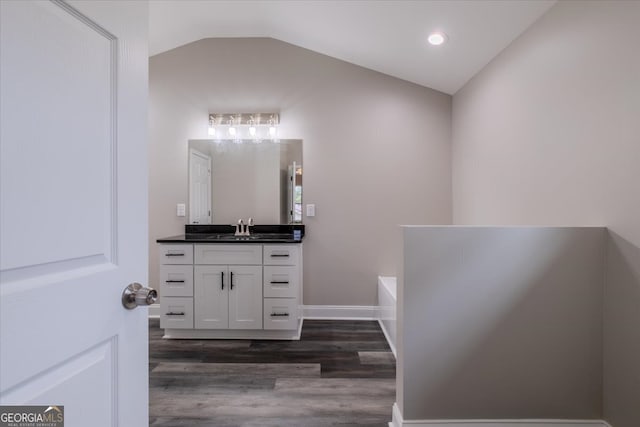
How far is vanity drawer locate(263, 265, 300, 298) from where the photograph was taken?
9.15 feet

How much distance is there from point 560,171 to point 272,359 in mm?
2262

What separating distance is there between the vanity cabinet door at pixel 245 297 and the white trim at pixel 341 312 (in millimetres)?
664

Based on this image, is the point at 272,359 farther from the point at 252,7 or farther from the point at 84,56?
the point at 252,7

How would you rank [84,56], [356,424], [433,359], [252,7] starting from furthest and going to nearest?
[252,7] < [356,424] < [433,359] < [84,56]

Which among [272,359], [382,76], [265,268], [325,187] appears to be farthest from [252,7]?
[272,359]

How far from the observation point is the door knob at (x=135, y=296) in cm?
75

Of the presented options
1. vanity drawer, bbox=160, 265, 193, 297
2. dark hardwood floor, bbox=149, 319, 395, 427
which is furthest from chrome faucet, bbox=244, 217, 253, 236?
dark hardwood floor, bbox=149, 319, 395, 427

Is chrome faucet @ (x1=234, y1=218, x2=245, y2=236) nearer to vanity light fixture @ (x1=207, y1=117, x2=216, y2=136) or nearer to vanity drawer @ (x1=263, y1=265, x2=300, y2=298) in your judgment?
vanity drawer @ (x1=263, y1=265, x2=300, y2=298)

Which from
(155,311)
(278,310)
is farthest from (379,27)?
(155,311)

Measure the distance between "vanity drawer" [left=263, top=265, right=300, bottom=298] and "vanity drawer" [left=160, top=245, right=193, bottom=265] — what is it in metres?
Answer: 0.67

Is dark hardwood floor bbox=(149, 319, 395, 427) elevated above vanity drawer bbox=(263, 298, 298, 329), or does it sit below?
below

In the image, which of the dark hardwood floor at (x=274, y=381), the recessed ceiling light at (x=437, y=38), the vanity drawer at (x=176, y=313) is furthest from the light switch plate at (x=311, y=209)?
the recessed ceiling light at (x=437, y=38)

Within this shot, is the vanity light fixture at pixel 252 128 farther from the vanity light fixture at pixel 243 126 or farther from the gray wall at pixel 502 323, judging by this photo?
the gray wall at pixel 502 323

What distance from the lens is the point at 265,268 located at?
110 inches
